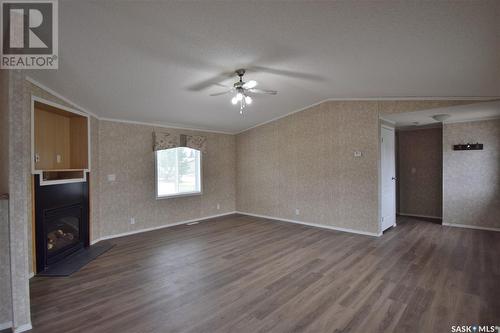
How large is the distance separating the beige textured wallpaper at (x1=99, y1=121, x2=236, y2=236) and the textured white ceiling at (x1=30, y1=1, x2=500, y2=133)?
784 millimetres

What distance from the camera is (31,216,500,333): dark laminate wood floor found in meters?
2.26

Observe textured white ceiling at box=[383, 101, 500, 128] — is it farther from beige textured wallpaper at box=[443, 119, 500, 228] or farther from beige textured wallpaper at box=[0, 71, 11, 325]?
beige textured wallpaper at box=[0, 71, 11, 325]

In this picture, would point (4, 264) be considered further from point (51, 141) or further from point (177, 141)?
point (177, 141)

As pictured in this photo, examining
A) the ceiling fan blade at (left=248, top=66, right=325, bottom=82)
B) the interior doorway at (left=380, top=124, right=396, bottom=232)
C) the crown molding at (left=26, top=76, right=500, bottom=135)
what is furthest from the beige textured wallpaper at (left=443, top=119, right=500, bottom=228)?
the ceiling fan blade at (left=248, top=66, right=325, bottom=82)

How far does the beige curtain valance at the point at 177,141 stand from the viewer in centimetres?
559

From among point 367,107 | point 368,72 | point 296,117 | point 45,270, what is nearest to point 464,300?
point 368,72

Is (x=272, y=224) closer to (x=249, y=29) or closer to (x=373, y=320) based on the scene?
(x=373, y=320)

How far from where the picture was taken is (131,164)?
205 inches

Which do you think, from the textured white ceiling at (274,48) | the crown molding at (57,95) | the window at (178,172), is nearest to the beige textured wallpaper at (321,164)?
the textured white ceiling at (274,48)

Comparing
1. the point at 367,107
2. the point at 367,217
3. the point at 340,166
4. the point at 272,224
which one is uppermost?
the point at 367,107

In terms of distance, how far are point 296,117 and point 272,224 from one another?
8.60 feet

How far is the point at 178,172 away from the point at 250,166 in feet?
6.57

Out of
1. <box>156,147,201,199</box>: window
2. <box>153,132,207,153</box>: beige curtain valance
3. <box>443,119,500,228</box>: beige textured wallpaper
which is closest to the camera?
<box>443,119,500,228</box>: beige textured wallpaper

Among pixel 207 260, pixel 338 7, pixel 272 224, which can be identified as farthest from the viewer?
pixel 272 224
